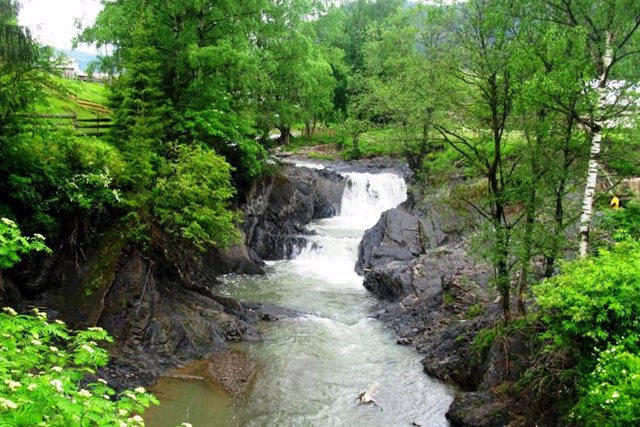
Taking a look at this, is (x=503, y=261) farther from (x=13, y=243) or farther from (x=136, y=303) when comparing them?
(x=13, y=243)

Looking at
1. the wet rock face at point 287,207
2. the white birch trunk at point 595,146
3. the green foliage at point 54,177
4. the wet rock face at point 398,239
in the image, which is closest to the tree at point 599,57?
the white birch trunk at point 595,146

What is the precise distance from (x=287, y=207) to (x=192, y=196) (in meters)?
12.5

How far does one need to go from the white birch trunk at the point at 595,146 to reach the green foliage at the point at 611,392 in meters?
3.10

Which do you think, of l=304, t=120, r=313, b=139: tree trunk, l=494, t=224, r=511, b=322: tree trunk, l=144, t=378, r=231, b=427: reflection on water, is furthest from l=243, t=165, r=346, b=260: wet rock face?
l=304, t=120, r=313, b=139: tree trunk

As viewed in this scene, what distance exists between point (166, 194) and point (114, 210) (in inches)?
56.8

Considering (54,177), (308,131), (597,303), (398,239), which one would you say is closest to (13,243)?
(54,177)

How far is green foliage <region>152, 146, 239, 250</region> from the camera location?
14.1 metres

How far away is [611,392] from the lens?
6.67 m

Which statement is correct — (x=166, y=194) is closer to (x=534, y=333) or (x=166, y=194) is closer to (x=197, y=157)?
(x=197, y=157)

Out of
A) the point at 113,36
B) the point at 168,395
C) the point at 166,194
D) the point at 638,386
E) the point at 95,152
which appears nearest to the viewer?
the point at 638,386

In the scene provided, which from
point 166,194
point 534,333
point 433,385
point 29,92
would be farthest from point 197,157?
point 534,333

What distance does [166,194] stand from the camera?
46.4ft

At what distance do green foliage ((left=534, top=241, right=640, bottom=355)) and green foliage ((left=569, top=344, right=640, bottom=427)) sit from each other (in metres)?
0.31

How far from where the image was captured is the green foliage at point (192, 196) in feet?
46.2
